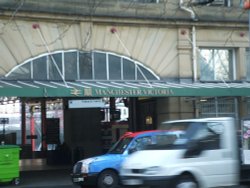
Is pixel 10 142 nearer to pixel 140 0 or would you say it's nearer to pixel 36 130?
pixel 36 130

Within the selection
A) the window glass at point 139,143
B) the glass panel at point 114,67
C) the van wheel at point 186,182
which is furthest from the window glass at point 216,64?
the van wheel at point 186,182

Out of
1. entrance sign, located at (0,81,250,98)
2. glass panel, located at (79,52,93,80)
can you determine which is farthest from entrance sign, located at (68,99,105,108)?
glass panel, located at (79,52,93,80)

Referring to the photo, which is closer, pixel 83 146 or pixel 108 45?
pixel 108 45

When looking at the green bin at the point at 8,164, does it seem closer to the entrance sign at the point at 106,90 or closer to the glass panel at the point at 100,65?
the entrance sign at the point at 106,90

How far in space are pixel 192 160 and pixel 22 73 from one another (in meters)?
10.6

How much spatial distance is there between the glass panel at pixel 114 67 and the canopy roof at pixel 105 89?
0.49m

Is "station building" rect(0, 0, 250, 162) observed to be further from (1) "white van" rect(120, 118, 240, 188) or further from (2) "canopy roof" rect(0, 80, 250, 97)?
(1) "white van" rect(120, 118, 240, 188)

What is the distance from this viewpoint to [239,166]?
502 inches

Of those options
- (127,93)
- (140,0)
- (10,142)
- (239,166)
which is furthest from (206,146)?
(10,142)

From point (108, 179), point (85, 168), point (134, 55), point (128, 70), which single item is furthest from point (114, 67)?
point (108, 179)

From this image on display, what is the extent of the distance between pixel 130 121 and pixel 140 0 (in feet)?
20.6

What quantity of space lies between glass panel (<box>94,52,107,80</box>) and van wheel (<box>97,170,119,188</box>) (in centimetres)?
693

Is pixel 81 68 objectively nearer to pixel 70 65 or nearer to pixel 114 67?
pixel 70 65

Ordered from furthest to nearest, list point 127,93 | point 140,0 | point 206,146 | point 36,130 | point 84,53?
point 36,130 < point 140,0 < point 84,53 < point 127,93 < point 206,146
